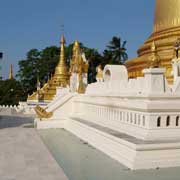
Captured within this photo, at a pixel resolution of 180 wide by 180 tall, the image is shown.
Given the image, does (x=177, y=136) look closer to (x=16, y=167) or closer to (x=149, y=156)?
(x=149, y=156)

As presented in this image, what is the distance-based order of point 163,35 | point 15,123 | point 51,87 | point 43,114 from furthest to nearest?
point 51,87
point 15,123
point 43,114
point 163,35

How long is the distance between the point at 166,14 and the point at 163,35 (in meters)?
1.09

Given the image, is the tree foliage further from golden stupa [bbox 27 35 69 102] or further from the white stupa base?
the white stupa base

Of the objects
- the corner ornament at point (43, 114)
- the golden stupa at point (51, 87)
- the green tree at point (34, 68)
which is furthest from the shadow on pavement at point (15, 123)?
the green tree at point (34, 68)

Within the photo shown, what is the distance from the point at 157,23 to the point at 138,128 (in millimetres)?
7911

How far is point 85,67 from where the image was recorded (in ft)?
44.7

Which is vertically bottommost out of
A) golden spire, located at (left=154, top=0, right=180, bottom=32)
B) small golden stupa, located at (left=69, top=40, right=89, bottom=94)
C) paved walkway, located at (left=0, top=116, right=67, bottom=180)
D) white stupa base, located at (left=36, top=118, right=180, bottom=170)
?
paved walkway, located at (left=0, top=116, right=67, bottom=180)

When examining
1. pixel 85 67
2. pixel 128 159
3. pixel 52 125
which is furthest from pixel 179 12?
pixel 128 159

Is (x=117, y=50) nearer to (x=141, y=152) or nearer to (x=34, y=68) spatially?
(x=34, y=68)

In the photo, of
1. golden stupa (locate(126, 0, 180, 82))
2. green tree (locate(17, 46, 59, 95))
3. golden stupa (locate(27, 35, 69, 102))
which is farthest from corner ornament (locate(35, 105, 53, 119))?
green tree (locate(17, 46, 59, 95))

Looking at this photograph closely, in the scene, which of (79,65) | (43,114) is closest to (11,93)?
(79,65)

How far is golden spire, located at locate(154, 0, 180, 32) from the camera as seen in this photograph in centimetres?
1220

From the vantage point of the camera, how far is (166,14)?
41.5 feet

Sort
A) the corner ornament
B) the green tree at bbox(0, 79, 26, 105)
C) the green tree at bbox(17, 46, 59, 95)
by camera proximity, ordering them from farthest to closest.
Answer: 1. the green tree at bbox(17, 46, 59, 95)
2. the green tree at bbox(0, 79, 26, 105)
3. the corner ornament
